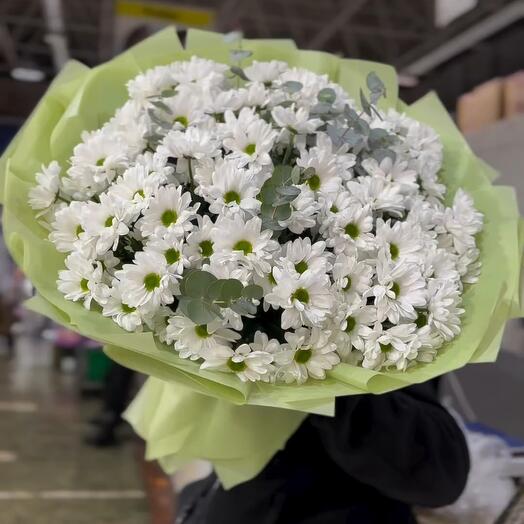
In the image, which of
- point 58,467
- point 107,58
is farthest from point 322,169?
point 107,58

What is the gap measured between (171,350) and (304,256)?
0.19 m

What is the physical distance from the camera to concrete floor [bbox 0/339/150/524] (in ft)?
12.3

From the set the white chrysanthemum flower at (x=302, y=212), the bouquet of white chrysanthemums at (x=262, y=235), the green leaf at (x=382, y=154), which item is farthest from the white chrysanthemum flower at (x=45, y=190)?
the green leaf at (x=382, y=154)

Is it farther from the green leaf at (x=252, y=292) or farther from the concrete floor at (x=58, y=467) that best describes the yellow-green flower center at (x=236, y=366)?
the concrete floor at (x=58, y=467)

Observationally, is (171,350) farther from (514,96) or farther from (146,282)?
(514,96)

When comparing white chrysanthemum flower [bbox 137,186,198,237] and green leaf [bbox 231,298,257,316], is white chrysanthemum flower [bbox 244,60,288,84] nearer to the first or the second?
white chrysanthemum flower [bbox 137,186,198,237]

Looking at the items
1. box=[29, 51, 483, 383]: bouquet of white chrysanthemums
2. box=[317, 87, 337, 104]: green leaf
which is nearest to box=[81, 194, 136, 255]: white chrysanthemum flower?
box=[29, 51, 483, 383]: bouquet of white chrysanthemums

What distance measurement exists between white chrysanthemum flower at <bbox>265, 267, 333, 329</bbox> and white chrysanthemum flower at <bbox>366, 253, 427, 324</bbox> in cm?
7

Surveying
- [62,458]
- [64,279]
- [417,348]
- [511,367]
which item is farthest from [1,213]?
[62,458]

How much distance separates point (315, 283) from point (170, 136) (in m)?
0.27

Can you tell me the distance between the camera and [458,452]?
101 centimetres

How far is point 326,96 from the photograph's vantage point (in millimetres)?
942

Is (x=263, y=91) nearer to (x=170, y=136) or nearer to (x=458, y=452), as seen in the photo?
(x=170, y=136)

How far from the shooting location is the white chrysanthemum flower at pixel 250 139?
0.84 metres
